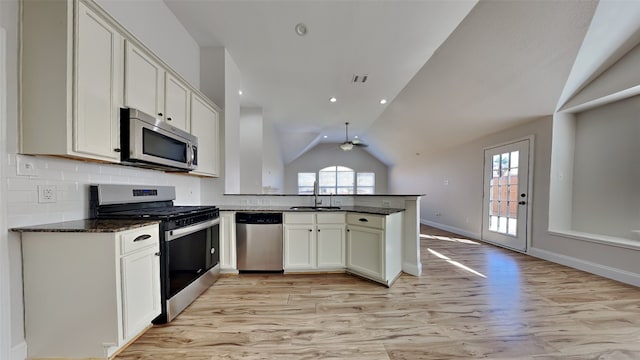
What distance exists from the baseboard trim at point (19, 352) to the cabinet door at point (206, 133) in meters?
1.77

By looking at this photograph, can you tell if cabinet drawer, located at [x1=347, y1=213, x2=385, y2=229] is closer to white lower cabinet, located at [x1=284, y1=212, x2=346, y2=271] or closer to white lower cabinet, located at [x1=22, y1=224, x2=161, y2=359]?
white lower cabinet, located at [x1=284, y1=212, x2=346, y2=271]

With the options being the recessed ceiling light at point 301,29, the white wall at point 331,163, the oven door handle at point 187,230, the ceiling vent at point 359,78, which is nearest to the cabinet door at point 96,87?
the oven door handle at point 187,230

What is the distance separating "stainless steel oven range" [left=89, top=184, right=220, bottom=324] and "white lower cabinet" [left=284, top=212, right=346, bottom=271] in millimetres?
923

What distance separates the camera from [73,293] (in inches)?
59.4

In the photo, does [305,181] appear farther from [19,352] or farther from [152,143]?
[19,352]

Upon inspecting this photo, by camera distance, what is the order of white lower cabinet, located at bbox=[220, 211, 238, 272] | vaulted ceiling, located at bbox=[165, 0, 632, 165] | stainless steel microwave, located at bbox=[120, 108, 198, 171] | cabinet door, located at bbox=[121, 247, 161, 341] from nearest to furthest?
cabinet door, located at bbox=[121, 247, 161, 341] → stainless steel microwave, located at bbox=[120, 108, 198, 171] → vaulted ceiling, located at bbox=[165, 0, 632, 165] → white lower cabinet, located at bbox=[220, 211, 238, 272]

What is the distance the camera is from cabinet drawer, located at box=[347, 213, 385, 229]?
9.09ft

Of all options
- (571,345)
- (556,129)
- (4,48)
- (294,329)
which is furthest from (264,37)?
(556,129)

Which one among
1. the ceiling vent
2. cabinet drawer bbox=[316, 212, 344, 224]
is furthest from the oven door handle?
the ceiling vent

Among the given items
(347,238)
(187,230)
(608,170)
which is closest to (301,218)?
(347,238)

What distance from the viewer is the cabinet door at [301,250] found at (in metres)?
3.09

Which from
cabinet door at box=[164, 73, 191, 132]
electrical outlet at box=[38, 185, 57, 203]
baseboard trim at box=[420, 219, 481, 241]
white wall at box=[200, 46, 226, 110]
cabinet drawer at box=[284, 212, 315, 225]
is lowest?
baseboard trim at box=[420, 219, 481, 241]

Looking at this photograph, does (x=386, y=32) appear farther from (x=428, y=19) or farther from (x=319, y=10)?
(x=319, y=10)

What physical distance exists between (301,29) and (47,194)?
2778 millimetres
